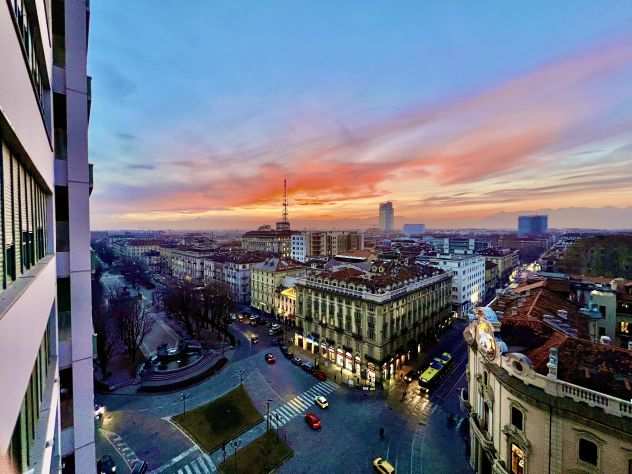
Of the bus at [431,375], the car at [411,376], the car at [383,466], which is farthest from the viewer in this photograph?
the car at [411,376]

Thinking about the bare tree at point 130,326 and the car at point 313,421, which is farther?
the bare tree at point 130,326

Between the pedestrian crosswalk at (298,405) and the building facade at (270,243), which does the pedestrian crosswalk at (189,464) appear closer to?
the pedestrian crosswalk at (298,405)

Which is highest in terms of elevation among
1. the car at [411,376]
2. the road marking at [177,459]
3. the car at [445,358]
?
the car at [445,358]

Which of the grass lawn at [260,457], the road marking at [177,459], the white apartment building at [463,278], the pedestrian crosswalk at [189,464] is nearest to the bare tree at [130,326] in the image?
the road marking at [177,459]

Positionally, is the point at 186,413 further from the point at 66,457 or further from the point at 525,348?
the point at 525,348

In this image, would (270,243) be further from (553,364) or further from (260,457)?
(553,364)

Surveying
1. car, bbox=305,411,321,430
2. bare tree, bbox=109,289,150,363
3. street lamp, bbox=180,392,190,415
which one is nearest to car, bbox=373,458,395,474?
car, bbox=305,411,321,430
